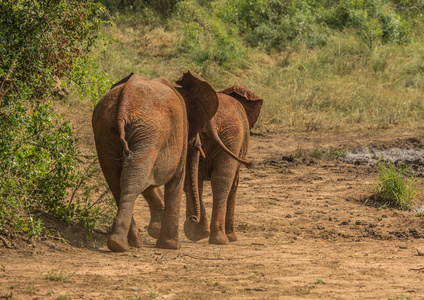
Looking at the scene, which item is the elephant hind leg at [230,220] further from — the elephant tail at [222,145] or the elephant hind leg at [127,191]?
the elephant hind leg at [127,191]

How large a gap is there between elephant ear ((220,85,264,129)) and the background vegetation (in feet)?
4.83

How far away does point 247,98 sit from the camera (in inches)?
314

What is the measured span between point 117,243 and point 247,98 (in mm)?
2876

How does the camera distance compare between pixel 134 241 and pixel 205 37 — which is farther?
pixel 205 37

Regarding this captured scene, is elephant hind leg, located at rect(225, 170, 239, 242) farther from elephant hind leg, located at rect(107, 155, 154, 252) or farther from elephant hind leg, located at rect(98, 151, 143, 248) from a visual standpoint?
elephant hind leg, located at rect(107, 155, 154, 252)

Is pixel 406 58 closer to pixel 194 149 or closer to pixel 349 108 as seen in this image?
pixel 349 108

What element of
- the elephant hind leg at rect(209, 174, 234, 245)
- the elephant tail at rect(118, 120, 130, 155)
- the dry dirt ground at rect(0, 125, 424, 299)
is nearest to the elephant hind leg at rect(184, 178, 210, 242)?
the elephant hind leg at rect(209, 174, 234, 245)

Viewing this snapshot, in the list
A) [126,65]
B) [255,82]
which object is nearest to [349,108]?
[255,82]

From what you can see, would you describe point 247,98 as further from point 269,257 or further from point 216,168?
point 269,257

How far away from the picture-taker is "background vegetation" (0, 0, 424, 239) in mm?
6516

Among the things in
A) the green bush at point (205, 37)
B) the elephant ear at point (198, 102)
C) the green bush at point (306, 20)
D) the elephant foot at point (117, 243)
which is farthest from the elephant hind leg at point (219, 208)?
the green bush at point (306, 20)

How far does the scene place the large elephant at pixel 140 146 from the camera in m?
5.71

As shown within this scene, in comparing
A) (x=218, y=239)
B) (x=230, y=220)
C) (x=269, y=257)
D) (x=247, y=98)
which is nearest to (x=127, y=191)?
(x=269, y=257)

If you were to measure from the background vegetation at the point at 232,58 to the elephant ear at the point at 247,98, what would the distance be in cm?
147
